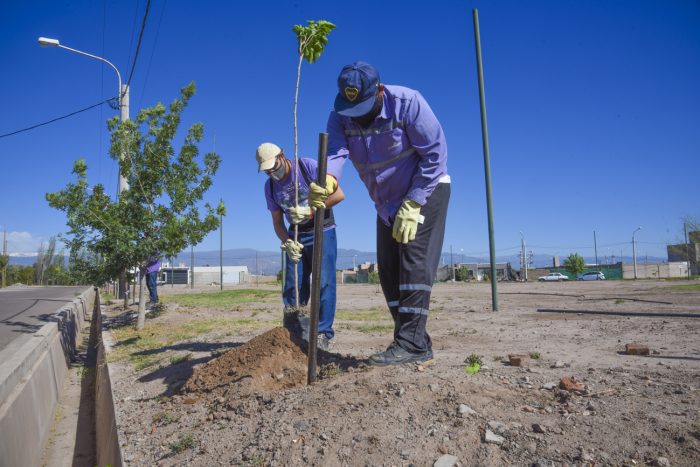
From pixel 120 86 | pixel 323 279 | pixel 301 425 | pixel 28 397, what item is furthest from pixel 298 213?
pixel 120 86

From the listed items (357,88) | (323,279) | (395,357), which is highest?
(357,88)

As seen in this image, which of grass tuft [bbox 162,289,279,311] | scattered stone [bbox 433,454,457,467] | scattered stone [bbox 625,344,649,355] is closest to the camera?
scattered stone [bbox 433,454,457,467]

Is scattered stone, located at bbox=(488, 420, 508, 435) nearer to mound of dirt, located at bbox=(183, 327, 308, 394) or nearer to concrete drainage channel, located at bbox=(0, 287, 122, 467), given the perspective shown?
mound of dirt, located at bbox=(183, 327, 308, 394)

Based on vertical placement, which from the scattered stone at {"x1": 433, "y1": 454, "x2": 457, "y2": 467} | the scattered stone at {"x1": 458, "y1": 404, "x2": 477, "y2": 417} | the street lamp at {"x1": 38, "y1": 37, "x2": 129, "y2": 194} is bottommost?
the scattered stone at {"x1": 433, "y1": 454, "x2": 457, "y2": 467}

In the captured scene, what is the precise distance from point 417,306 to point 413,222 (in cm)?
54

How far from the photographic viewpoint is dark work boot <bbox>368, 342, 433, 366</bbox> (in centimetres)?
303

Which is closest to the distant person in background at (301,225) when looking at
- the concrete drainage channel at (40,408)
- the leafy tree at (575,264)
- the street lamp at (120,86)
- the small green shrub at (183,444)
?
the small green shrub at (183,444)

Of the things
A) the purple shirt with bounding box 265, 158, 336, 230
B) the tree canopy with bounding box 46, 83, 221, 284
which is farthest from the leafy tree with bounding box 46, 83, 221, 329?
the purple shirt with bounding box 265, 158, 336, 230

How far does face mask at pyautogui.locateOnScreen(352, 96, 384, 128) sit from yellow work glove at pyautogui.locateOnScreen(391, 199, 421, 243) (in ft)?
1.93

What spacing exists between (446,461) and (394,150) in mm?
2003

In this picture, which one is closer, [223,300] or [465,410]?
[465,410]

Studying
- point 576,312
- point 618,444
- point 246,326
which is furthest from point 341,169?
point 576,312

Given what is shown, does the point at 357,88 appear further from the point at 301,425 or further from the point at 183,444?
the point at 183,444

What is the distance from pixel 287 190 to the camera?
4.28 m
